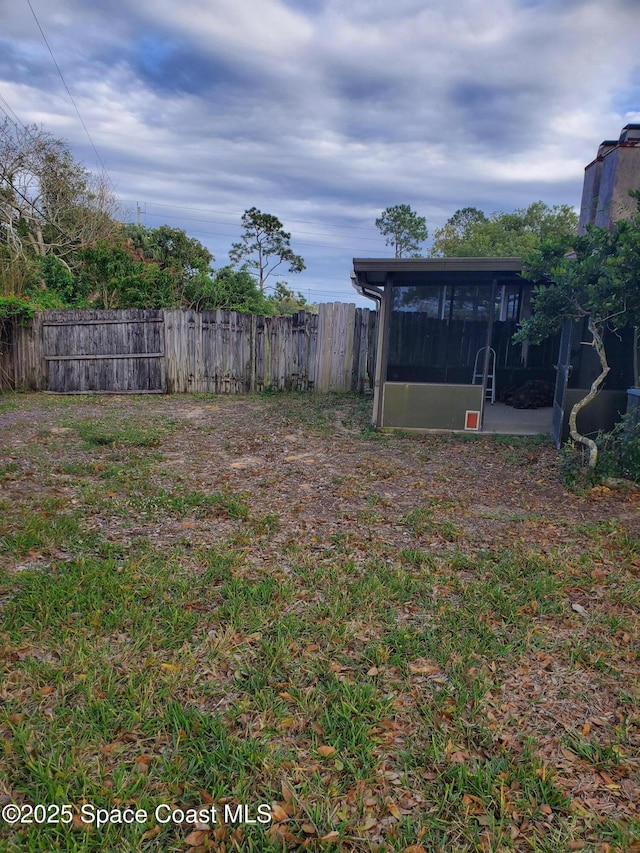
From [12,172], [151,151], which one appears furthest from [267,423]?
[151,151]

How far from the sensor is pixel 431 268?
22.4 feet

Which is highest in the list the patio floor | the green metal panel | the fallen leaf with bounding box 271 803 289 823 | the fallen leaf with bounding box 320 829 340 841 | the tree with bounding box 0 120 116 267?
the tree with bounding box 0 120 116 267

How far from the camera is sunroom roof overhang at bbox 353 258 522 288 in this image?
6.67m

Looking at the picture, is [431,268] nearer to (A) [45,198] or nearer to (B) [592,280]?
(B) [592,280]

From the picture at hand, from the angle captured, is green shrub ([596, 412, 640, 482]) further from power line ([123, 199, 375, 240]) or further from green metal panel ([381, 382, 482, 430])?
power line ([123, 199, 375, 240])

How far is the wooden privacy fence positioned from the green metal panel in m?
3.85

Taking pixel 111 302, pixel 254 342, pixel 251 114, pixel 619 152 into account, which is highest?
pixel 251 114

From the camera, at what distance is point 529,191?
25141 mm

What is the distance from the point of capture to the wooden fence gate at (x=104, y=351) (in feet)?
35.0

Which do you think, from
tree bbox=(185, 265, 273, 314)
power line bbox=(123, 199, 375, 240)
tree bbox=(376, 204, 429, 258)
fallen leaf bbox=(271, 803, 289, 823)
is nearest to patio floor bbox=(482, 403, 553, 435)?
fallen leaf bbox=(271, 803, 289, 823)

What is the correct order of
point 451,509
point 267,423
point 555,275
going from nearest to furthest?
point 451,509, point 555,275, point 267,423

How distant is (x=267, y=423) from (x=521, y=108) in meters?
7.99

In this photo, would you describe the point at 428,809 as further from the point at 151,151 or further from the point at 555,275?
the point at 151,151

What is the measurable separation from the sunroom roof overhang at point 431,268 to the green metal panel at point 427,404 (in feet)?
4.99
